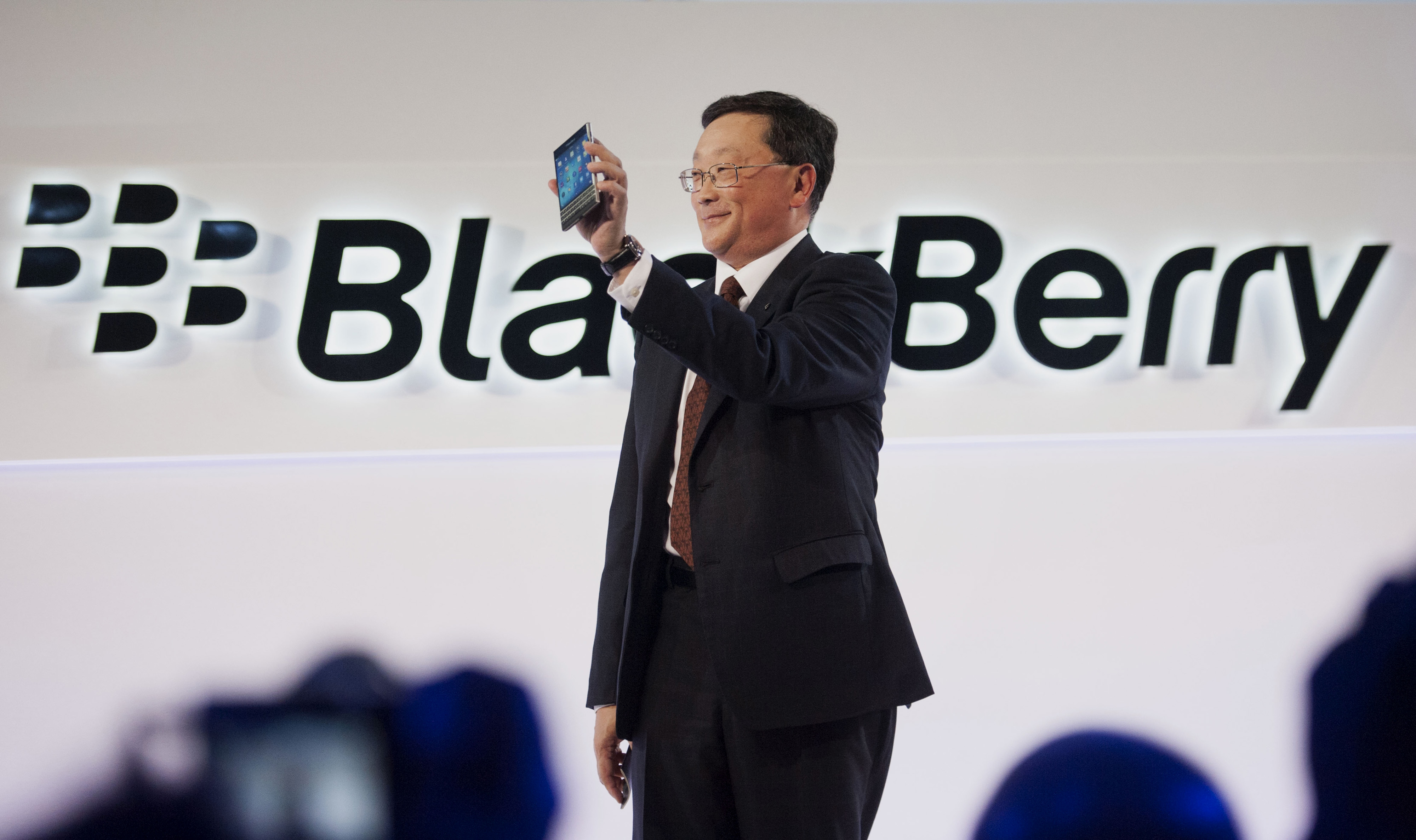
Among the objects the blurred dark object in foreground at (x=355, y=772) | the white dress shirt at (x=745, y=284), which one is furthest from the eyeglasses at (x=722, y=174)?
the blurred dark object in foreground at (x=355, y=772)

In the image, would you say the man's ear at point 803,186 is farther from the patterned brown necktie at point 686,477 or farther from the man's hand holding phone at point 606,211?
the man's hand holding phone at point 606,211

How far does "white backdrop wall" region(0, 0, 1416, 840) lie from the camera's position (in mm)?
2697

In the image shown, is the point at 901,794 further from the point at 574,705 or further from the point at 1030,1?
the point at 1030,1

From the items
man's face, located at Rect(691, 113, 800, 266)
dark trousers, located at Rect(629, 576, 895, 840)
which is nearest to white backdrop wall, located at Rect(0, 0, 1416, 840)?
man's face, located at Rect(691, 113, 800, 266)

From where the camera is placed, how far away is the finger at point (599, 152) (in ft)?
4.04

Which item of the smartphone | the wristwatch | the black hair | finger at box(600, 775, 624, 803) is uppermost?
the black hair

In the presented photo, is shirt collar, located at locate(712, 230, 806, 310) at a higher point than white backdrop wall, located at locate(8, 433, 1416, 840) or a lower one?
higher

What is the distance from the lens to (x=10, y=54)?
2.79m

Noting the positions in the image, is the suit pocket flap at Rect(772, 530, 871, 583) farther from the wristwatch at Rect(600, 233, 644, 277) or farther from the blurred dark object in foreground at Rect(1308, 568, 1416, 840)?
the blurred dark object in foreground at Rect(1308, 568, 1416, 840)

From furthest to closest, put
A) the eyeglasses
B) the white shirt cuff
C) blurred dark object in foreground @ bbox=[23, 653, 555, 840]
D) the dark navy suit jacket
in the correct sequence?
blurred dark object in foreground @ bbox=[23, 653, 555, 840] → the eyeglasses → the dark navy suit jacket → the white shirt cuff

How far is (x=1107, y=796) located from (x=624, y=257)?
7.89ft

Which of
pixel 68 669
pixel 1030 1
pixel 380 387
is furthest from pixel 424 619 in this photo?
pixel 1030 1

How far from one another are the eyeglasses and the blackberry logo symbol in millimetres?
1769

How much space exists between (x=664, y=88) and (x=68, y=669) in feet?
7.71
